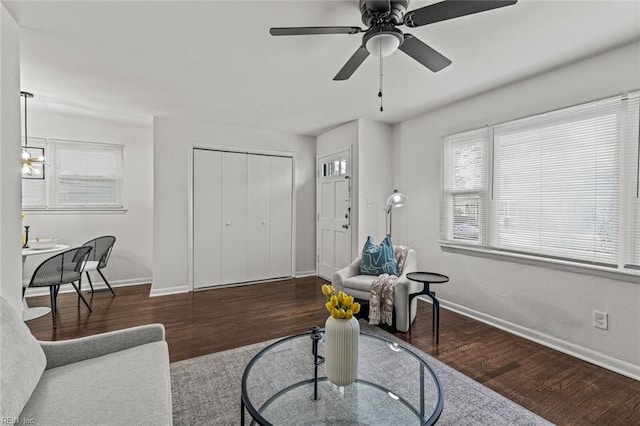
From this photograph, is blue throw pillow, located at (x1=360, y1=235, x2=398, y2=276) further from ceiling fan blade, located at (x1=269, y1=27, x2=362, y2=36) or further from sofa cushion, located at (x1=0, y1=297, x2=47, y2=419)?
sofa cushion, located at (x1=0, y1=297, x2=47, y2=419)

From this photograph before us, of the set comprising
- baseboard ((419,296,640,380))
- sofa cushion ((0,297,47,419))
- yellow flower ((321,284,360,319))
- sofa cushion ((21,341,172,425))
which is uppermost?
yellow flower ((321,284,360,319))

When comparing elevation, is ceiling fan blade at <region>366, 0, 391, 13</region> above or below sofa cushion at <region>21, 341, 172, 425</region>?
above

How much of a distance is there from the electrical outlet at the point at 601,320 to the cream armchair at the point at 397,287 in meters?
1.37

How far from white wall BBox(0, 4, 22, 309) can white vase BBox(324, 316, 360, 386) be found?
2.03 metres

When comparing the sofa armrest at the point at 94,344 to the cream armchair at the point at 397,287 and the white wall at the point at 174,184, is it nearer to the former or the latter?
the cream armchair at the point at 397,287

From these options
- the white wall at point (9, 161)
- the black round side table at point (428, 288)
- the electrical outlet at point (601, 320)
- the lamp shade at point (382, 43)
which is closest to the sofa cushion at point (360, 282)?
the black round side table at point (428, 288)

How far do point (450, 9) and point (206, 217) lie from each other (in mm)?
3960

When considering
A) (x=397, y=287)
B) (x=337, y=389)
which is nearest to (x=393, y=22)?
(x=337, y=389)

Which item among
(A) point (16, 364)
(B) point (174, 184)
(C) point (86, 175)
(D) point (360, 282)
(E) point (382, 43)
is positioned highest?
(E) point (382, 43)

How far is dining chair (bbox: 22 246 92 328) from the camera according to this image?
304cm

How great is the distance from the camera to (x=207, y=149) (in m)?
4.49

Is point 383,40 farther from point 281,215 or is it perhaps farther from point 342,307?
point 281,215

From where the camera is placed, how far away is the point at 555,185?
266cm

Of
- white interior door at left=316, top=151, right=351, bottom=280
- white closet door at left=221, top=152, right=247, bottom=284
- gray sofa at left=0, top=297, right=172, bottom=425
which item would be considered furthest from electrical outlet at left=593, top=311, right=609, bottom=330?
white closet door at left=221, top=152, right=247, bottom=284
